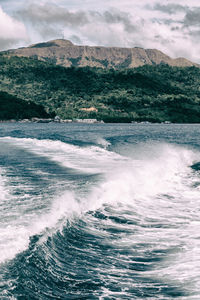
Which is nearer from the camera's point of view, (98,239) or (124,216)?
(98,239)

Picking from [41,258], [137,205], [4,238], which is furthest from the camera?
[137,205]

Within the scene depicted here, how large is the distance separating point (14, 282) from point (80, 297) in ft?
4.65

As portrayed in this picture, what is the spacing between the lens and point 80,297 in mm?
7262

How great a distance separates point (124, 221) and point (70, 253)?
3.55m

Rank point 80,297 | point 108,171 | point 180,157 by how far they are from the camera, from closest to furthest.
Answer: point 80,297, point 108,171, point 180,157

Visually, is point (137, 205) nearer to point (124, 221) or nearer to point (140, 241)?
point (124, 221)

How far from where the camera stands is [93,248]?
33.0ft

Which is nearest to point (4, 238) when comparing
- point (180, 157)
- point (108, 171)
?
point (108, 171)

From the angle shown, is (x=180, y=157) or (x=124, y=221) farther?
(x=180, y=157)

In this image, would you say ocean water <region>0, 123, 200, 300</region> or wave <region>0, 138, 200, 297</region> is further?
wave <region>0, 138, 200, 297</region>

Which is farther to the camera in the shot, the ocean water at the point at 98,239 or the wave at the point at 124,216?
the wave at the point at 124,216

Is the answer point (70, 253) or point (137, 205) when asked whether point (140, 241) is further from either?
point (137, 205)

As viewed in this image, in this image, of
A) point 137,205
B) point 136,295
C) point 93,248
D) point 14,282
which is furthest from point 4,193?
point 136,295

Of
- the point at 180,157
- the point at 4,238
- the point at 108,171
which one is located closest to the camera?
the point at 4,238
